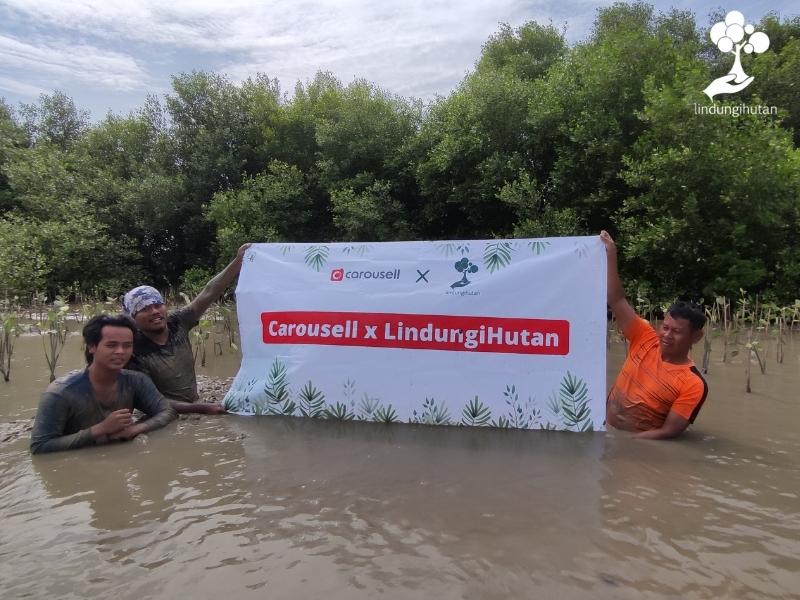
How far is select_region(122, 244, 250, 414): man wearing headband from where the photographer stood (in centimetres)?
406

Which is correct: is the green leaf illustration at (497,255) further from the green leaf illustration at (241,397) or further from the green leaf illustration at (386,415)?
the green leaf illustration at (241,397)

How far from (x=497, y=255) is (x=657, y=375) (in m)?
1.30

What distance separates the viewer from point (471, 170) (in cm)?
1302

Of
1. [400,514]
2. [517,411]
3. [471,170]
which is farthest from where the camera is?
[471,170]

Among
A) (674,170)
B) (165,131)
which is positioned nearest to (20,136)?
(165,131)

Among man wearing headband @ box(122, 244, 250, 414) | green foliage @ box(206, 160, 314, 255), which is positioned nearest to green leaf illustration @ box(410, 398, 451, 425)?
man wearing headband @ box(122, 244, 250, 414)

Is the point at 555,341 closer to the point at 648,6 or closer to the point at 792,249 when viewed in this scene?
the point at 792,249

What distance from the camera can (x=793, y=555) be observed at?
7.38ft

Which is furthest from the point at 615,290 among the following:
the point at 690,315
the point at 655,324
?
the point at 655,324

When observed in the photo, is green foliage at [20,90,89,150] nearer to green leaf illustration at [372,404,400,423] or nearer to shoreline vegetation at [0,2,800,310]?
shoreline vegetation at [0,2,800,310]

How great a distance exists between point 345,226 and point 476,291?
10741mm

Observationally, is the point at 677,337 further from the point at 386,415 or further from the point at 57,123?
the point at 57,123

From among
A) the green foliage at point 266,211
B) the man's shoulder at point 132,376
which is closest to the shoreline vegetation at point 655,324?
the man's shoulder at point 132,376

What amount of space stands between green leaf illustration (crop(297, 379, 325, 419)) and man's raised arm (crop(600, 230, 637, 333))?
2072 millimetres
